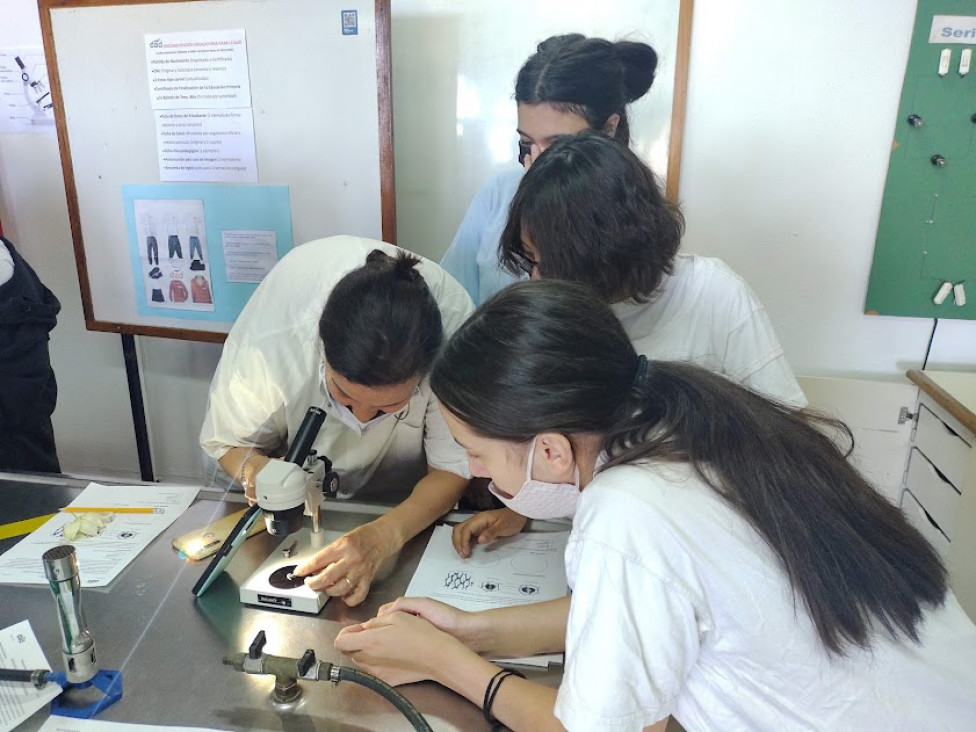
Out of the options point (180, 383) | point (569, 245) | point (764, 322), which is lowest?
point (180, 383)

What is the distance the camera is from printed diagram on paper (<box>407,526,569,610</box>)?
108 centimetres

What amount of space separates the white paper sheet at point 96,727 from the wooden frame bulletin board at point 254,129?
1395mm

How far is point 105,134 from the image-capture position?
2.11m

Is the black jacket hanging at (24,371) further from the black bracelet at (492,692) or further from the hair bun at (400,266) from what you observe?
the black bracelet at (492,692)

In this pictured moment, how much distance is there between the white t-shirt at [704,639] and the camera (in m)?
0.72

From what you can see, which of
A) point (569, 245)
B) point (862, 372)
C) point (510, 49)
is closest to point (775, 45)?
point (510, 49)

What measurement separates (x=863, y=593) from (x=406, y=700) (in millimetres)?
531

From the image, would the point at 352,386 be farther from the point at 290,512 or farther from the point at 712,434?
the point at 712,434

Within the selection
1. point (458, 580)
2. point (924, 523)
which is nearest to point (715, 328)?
point (458, 580)

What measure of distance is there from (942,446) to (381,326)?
169 centimetres

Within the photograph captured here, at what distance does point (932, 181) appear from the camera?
1.98m

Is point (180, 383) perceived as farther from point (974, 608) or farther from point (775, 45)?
point (974, 608)

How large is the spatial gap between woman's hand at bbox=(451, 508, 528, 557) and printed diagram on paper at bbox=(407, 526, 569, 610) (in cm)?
1

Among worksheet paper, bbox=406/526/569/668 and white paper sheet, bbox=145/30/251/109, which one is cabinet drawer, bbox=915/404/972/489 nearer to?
worksheet paper, bbox=406/526/569/668
